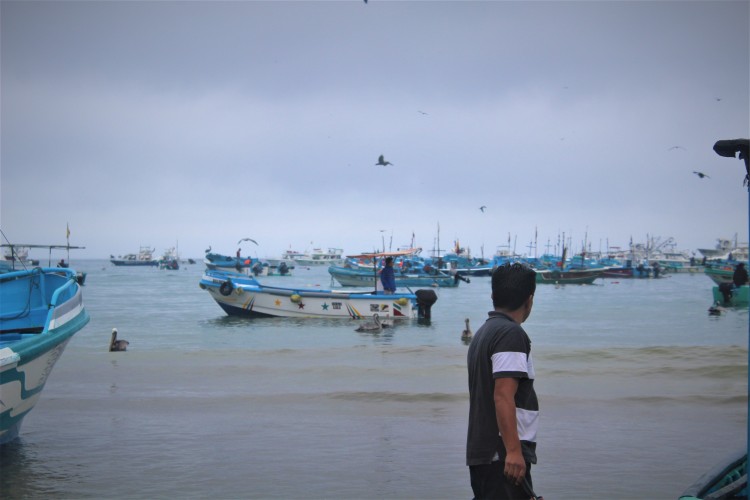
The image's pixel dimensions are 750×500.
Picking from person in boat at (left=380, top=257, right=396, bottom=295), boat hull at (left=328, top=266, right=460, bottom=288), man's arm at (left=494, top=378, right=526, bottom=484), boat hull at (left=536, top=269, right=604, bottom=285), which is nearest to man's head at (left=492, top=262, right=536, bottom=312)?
man's arm at (left=494, top=378, right=526, bottom=484)

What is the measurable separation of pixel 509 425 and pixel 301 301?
2069 centimetres

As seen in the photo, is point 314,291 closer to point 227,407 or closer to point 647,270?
point 227,407

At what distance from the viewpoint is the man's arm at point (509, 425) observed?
303cm

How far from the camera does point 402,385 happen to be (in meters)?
10.7

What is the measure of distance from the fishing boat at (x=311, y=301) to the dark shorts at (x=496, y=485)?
19.6 metres

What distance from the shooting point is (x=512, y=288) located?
10.8 ft

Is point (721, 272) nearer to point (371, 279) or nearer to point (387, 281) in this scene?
point (371, 279)

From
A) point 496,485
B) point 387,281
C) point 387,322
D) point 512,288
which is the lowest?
point 387,322

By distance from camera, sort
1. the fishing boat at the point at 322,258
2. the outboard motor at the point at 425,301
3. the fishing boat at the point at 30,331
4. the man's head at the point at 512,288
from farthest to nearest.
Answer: the fishing boat at the point at 322,258, the outboard motor at the point at 425,301, the fishing boat at the point at 30,331, the man's head at the point at 512,288

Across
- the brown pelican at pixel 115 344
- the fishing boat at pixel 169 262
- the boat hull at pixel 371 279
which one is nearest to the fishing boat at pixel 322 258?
the fishing boat at pixel 169 262

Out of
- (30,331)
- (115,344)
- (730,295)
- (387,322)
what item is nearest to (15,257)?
(30,331)

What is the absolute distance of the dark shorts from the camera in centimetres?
312

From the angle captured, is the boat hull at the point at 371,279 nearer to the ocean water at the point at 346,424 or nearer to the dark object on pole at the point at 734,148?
the ocean water at the point at 346,424

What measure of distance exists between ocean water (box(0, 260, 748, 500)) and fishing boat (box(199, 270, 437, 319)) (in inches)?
265
